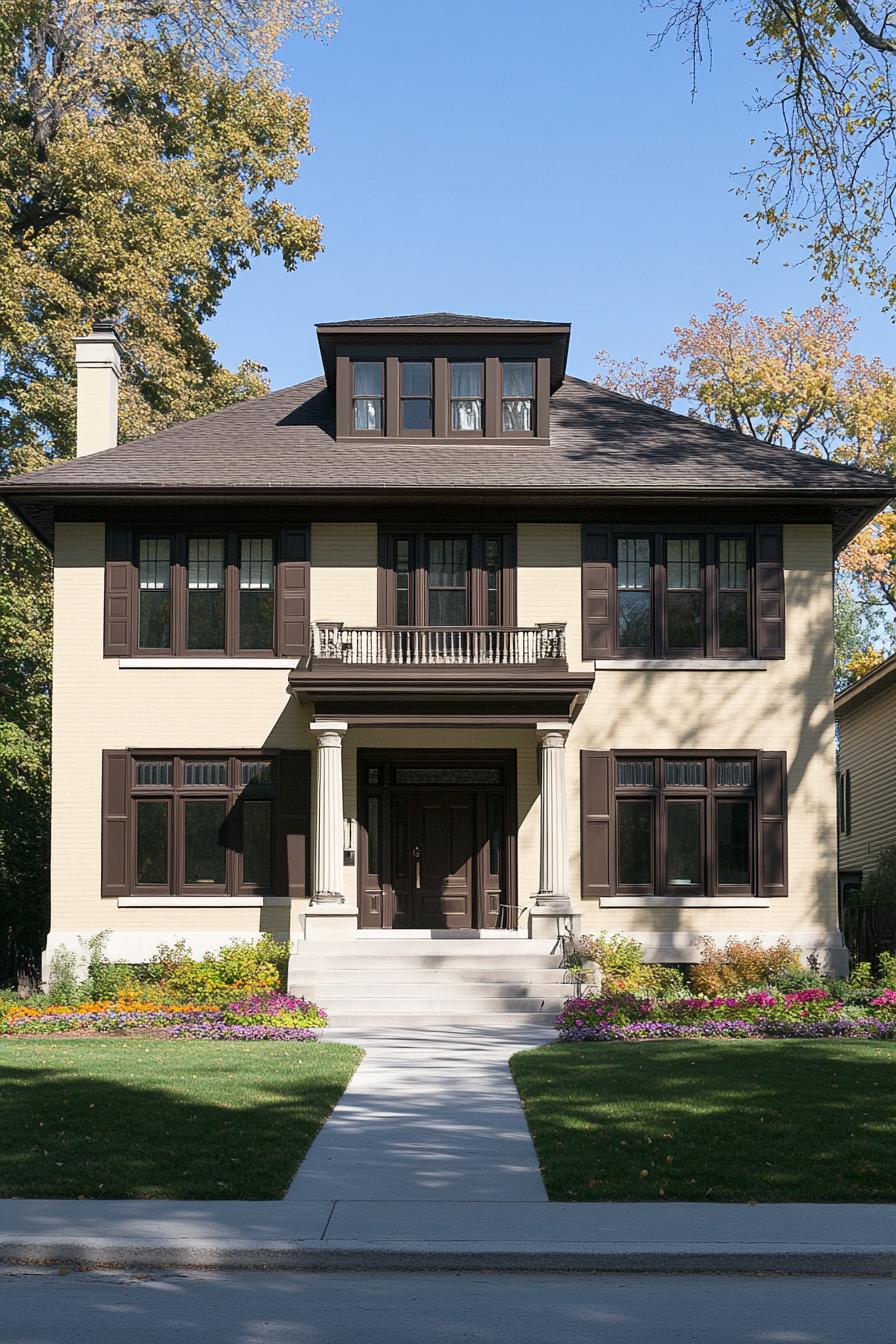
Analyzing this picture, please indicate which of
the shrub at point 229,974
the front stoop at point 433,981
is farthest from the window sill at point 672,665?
the shrub at point 229,974

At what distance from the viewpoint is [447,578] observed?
26281 mm

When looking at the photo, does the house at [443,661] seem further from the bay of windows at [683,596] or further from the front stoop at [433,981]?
the front stoop at [433,981]

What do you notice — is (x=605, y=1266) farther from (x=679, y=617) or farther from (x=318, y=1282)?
(x=679, y=617)

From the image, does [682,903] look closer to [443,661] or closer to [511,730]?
[511,730]

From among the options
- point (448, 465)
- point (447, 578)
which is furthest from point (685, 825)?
point (448, 465)

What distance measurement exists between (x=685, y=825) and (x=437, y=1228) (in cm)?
1742

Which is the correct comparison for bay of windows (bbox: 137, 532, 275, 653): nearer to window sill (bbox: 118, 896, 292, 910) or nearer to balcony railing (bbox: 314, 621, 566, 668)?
balcony railing (bbox: 314, 621, 566, 668)

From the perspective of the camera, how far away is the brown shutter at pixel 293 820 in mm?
25438

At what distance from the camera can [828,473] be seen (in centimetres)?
2589

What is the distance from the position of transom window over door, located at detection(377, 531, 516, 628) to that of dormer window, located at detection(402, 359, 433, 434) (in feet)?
7.82

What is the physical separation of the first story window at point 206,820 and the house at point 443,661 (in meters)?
0.04

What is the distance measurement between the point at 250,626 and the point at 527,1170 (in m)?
16.3

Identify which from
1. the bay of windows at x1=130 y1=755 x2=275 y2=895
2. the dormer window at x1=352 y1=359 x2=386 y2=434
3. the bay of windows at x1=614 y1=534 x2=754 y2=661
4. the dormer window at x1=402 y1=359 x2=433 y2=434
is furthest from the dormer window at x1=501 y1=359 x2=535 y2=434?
the bay of windows at x1=130 y1=755 x2=275 y2=895

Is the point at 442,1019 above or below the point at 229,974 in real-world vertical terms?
below
